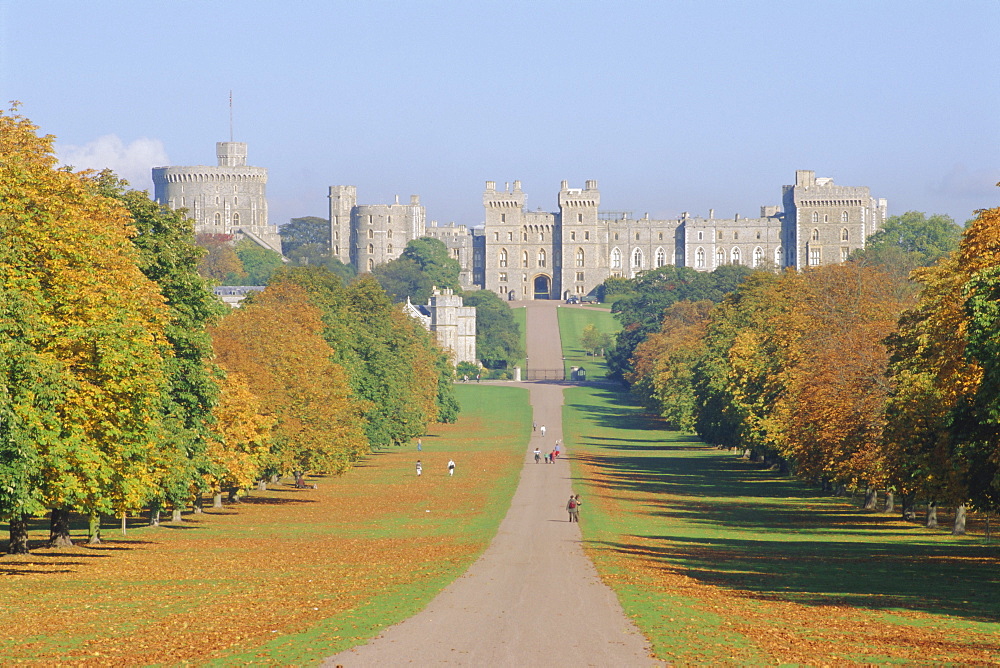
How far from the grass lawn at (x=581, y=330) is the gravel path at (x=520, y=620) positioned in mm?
116108

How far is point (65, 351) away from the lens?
89.7ft

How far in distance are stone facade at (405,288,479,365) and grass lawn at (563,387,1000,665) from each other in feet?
300

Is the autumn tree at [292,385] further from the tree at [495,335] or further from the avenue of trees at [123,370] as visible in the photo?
the tree at [495,335]

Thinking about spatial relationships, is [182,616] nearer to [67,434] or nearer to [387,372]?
[67,434]

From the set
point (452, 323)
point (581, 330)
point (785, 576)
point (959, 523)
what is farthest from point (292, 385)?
point (581, 330)

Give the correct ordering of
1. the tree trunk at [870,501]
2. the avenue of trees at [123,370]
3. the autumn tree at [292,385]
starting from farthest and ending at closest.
Answer: the autumn tree at [292,385], the tree trunk at [870,501], the avenue of trees at [123,370]

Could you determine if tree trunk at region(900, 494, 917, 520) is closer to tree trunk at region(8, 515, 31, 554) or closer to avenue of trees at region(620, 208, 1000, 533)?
avenue of trees at region(620, 208, 1000, 533)

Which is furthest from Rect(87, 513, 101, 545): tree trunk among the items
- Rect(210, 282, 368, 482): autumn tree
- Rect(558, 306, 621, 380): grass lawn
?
Rect(558, 306, 621, 380): grass lawn

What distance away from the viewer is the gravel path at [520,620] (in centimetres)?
1698

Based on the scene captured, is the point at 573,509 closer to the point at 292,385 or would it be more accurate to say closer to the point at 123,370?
the point at 292,385

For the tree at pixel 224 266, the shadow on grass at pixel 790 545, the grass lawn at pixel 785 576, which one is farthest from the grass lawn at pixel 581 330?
the grass lawn at pixel 785 576

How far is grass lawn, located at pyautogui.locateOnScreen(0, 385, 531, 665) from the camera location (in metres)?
18.2

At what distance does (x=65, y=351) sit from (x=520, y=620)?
1200cm

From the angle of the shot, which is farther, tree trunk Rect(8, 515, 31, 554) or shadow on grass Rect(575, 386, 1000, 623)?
tree trunk Rect(8, 515, 31, 554)
